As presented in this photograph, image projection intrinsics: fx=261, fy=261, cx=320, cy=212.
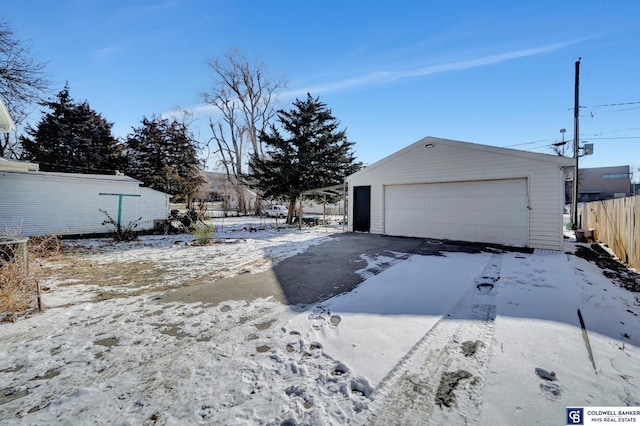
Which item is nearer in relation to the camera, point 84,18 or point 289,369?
point 289,369

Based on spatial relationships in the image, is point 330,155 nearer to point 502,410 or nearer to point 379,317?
point 379,317

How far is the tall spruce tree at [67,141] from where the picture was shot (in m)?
17.9

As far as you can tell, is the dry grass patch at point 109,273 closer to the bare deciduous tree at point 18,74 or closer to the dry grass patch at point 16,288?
the dry grass patch at point 16,288

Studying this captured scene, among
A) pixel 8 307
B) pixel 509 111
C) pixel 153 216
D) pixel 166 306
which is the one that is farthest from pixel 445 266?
pixel 153 216

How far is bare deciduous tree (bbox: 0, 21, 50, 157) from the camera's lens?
9.61 m

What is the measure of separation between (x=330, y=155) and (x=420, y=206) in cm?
796

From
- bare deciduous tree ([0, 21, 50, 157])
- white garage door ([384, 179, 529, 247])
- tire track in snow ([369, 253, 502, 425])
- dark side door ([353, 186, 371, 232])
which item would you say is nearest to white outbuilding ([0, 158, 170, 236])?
bare deciduous tree ([0, 21, 50, 157])

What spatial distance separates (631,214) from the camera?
18.3ft

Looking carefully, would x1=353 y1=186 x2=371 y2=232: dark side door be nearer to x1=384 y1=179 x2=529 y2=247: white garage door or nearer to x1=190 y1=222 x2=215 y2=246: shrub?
x1=384 y1=179 x2=529 y2=247: white garage door

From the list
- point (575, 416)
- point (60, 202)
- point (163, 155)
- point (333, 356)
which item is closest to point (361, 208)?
point (333, 356)

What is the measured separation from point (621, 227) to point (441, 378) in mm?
7910

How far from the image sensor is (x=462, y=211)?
8797mm

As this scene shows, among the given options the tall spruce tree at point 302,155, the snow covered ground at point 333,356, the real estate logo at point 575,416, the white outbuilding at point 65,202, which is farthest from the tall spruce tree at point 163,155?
the real estate logo at point 575,416

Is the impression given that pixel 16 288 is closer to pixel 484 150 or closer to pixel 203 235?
pixel 203 235
